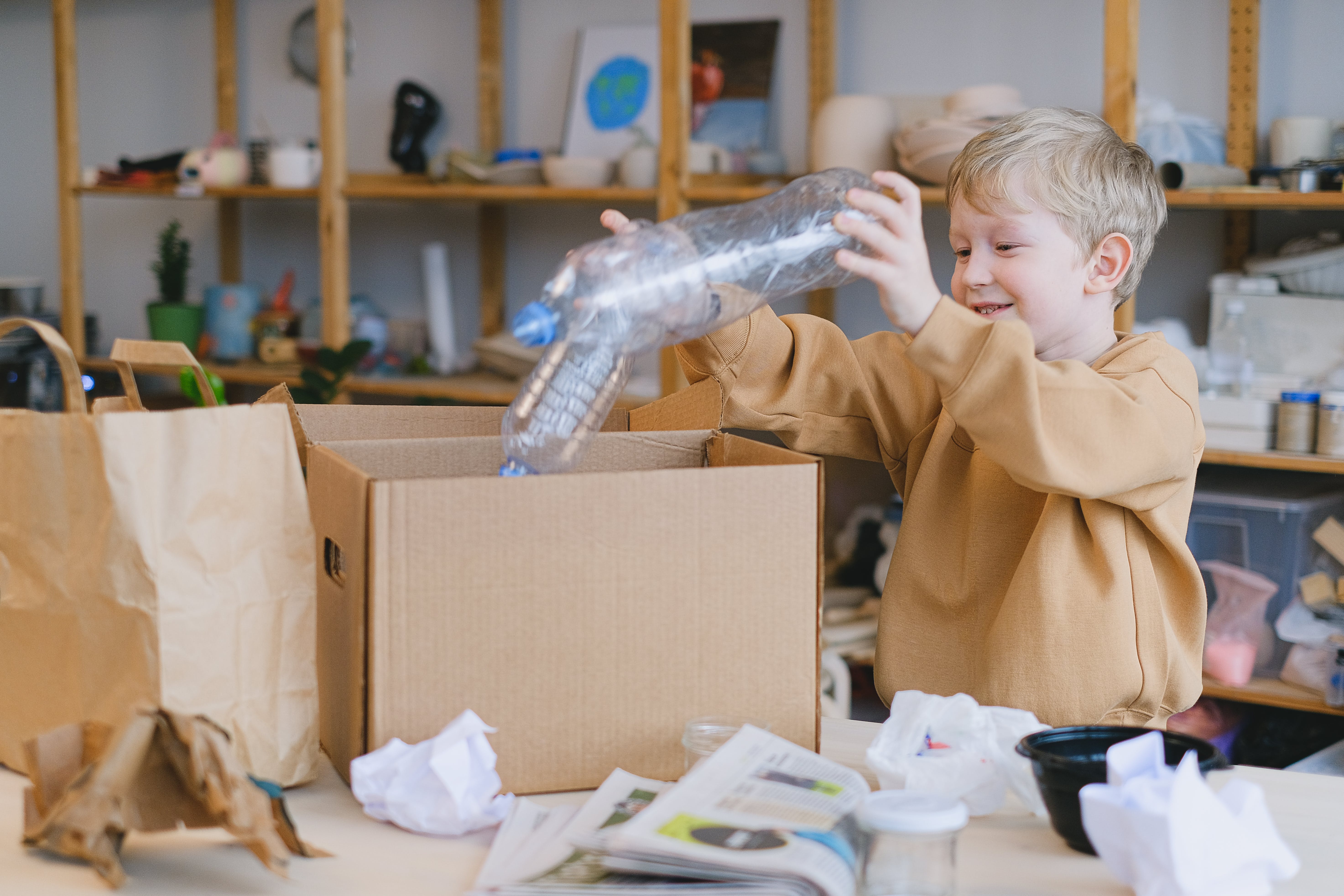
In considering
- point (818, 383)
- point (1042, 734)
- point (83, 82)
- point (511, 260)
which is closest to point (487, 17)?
point (511, 260)

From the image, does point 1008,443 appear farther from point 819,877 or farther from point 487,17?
point 487,17

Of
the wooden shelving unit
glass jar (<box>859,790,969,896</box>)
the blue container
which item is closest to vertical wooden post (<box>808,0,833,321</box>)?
the wooden shelving unit

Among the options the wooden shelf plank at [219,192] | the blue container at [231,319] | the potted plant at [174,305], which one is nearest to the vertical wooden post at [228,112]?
the wooden shelf plank at [219,192]

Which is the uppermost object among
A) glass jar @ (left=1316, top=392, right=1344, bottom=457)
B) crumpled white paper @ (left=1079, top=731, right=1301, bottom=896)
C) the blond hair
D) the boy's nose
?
the blond hair

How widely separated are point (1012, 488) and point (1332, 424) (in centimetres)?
119

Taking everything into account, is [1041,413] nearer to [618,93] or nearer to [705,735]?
[705,735]

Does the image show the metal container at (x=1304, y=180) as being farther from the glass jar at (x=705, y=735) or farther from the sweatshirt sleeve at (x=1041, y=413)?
the glass jar at (x=705, y=735)

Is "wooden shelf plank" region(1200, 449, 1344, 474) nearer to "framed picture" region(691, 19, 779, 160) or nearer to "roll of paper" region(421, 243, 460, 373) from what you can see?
"framed picture" region(691, 19, 779, 160)

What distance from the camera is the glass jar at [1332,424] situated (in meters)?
2.00

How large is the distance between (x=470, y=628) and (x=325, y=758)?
18 centimetres

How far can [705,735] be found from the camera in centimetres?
Answer: 77

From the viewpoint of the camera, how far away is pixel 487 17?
308 centimetres

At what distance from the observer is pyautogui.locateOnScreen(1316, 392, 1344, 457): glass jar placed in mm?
1998

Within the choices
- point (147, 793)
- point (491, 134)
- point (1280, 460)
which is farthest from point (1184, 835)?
point (491, 134)
